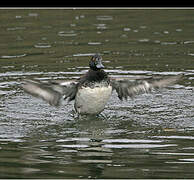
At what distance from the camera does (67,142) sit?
1081 centimetres

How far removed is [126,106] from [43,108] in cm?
155

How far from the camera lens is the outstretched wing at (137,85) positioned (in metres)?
12.1

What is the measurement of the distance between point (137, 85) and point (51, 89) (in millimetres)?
1596

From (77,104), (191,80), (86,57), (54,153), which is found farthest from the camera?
(86,57)

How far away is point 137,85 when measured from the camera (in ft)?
41.6

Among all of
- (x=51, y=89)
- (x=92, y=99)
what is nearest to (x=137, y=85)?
(x=92, y=99)

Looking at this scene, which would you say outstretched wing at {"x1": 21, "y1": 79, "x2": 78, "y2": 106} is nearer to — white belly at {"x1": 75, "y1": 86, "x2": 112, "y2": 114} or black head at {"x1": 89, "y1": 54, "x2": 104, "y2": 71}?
white belly at {"x1": 75, "y1": 86, "x2": 112, "y2": 114}

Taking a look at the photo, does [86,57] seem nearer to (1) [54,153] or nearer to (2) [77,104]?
(2) [77,104]

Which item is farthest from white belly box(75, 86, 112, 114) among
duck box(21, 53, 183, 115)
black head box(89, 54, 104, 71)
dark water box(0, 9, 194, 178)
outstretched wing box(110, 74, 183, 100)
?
outstretched wing box(110, 74, 183, 100)

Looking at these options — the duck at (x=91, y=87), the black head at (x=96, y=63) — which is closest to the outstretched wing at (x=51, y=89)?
the duck at (x=91, y=87)

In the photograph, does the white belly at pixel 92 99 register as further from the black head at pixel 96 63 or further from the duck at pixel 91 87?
the black head at pixel 96 63

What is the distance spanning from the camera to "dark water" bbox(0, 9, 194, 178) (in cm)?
977

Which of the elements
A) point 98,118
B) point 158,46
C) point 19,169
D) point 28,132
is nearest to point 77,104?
point 98,118
